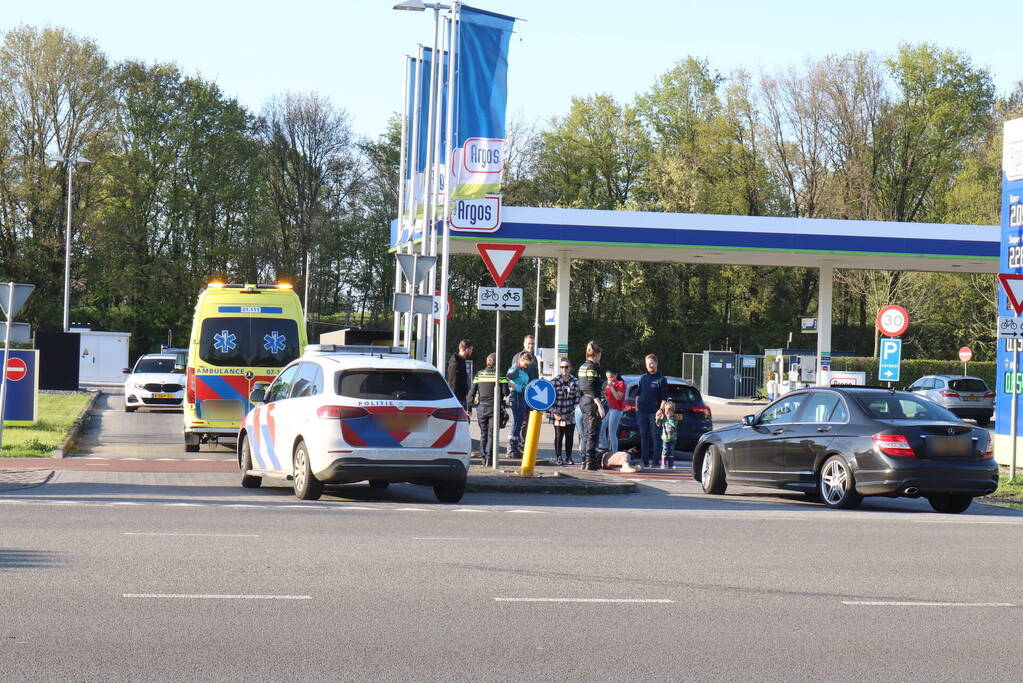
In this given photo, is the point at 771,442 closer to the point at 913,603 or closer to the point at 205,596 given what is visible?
the point at 913,603

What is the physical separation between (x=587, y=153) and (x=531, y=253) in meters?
26.7

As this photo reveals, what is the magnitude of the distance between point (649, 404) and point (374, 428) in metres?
7.46

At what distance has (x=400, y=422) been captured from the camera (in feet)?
47.1

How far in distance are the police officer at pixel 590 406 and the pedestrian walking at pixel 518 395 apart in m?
0.84

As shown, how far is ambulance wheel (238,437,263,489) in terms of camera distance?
1658cm

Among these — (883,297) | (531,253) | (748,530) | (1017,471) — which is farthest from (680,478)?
(883,297)

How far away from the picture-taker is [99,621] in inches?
287

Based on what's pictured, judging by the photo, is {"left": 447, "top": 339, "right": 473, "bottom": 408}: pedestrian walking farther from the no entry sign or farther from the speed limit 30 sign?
the no entry sign

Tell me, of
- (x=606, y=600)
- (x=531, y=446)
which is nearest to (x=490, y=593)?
(x=606, y=600)

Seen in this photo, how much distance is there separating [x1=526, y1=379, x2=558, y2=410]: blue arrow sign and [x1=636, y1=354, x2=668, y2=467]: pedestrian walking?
293 centimetres

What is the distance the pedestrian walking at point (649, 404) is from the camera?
2081 centimetres

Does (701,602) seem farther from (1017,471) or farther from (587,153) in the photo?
(587,153)

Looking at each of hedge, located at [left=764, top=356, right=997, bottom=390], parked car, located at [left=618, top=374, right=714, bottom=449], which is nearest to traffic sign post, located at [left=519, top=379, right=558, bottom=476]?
parked car, located at [left=618, top=374, right=714, bottom=449]

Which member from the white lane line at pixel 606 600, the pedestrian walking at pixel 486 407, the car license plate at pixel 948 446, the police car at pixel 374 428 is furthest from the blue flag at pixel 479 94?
the white lane line at pixel 606 600
